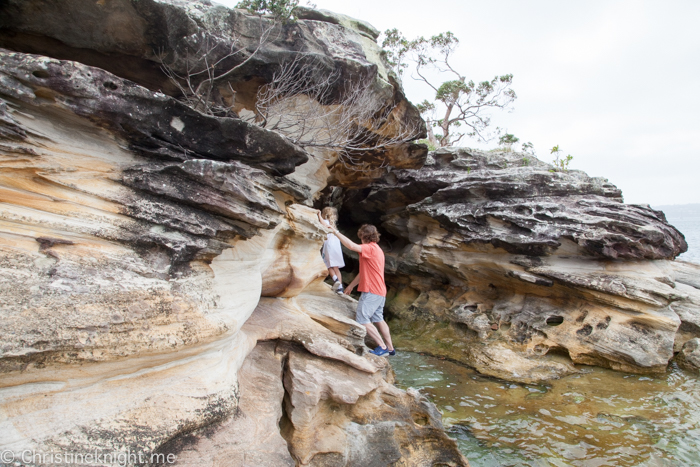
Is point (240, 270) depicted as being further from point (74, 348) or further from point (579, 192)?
point (579, 192)

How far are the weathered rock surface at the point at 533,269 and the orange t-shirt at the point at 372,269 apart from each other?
3770 millimetres

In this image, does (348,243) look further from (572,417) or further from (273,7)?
(572,417)

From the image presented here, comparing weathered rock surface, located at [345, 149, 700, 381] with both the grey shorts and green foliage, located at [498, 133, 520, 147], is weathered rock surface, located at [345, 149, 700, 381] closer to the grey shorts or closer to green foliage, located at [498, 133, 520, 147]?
the grey shorts

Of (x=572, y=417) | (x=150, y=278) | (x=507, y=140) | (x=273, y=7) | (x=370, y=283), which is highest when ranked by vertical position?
(x=507, y=140)

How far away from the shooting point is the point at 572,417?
22.7 ft

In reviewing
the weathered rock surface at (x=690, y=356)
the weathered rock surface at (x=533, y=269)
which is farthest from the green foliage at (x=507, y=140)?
the weathered rock surface at (x=690, y=356)

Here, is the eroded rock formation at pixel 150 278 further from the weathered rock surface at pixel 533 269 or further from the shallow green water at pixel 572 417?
the weathered rock surface at pixel 533 269

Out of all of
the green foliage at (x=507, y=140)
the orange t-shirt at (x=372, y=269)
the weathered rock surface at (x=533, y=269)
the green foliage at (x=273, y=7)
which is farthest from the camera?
the green foliage at (x=507, y=140)

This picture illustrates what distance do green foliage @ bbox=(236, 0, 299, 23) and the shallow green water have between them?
7.51 metres

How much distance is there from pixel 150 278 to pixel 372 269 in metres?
4.07

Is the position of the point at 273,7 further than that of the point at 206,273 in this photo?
Yes

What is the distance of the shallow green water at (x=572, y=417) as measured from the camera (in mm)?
5875

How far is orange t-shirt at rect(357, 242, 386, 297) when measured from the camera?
7.33 m

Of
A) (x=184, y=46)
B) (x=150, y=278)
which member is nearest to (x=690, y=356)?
Result: (x=150, y=278)
